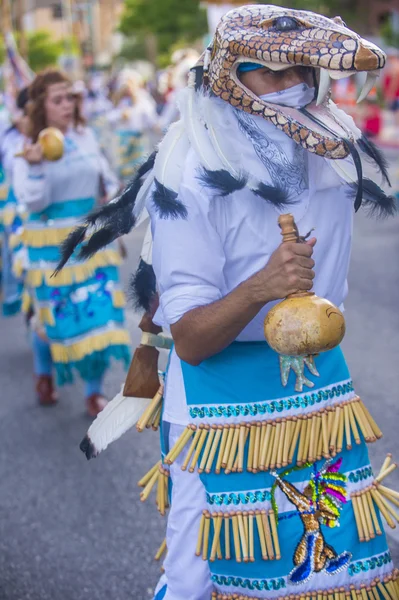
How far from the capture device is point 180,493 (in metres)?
2.37

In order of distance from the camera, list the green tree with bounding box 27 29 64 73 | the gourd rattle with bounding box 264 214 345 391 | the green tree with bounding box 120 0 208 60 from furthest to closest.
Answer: the green tree with bounding box 27 29 64 73
the green tree with bounding box 120 0 208 60
the gourd rattle with bounding box 264 214 345 391

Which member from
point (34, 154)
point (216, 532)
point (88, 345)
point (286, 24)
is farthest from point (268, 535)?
point (88, 345)

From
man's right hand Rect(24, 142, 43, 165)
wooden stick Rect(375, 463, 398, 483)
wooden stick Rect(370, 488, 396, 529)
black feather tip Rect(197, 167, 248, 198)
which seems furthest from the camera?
man's right hand Rect(24, 142, 43, 165)

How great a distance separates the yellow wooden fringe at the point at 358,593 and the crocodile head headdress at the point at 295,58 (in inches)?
39.9

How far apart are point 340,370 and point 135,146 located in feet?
41.9

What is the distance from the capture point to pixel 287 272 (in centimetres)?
202

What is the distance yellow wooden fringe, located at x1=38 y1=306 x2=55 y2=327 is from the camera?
5250 millimetres

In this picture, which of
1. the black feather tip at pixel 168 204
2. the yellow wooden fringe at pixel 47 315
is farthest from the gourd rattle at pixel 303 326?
the yellow wooden fringe at pixel 47 315

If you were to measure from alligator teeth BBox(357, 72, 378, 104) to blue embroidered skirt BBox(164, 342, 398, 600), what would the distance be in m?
0.63

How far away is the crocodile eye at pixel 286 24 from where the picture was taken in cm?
215

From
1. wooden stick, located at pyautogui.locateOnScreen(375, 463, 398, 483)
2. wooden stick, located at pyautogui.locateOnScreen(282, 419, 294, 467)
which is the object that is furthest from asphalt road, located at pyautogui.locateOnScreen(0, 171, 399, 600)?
wooden stick, located at pyautogui.locateOnScreen(282, 419, 294, 467)

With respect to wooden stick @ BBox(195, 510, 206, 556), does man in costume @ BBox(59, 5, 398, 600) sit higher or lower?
higher

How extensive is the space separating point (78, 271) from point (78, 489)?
1.30 m

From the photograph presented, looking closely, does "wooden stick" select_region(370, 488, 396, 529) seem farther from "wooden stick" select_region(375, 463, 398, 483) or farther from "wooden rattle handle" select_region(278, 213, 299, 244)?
"wooden rattle handle" select_region(278, 213, 299, 244)
